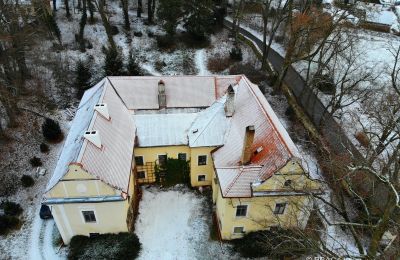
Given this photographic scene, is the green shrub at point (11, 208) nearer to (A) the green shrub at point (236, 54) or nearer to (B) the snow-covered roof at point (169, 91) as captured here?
(B) the snow-covered roof at point (169, 91)

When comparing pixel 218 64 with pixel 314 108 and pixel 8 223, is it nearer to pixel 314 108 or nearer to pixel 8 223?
pixel 314 108

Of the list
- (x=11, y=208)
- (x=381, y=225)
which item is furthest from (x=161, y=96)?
(x=381, y=225)

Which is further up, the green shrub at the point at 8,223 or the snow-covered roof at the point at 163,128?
the snow-covered roof at the point at 163,128

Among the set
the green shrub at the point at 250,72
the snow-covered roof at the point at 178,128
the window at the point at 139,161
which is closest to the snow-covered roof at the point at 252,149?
the snow-covered roof at the point at 178,128

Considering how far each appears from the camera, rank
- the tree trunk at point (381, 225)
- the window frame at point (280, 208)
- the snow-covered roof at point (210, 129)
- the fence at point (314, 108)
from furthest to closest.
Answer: the fence at point (314, 108) → the snow-covered roof at point (210, 129) → the window frame at point (280, 208) → the tree trunk at point (381, 225)

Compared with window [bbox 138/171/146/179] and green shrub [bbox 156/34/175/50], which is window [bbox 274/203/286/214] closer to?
window [bbox 138/171/146/179]

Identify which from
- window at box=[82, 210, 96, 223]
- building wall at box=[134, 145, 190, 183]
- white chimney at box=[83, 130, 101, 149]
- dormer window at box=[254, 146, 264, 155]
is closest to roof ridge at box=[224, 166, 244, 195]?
dormer window at box=[254, 146, 264, 155]
